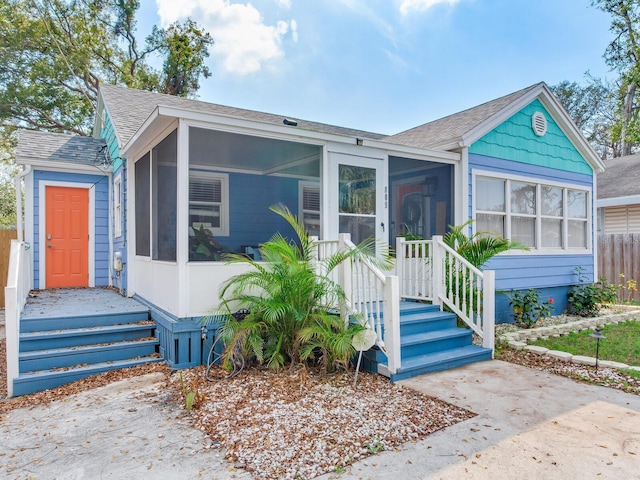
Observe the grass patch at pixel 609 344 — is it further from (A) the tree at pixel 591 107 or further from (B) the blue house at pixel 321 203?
(A) the tree at pixel 591 107

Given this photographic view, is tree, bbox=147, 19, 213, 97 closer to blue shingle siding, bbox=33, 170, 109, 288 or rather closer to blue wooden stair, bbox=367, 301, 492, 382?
blue shingle siding, bbox=33, 170, 109, 288

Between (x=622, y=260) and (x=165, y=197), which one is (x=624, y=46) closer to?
(x=622, y=260)

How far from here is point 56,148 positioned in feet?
26.4

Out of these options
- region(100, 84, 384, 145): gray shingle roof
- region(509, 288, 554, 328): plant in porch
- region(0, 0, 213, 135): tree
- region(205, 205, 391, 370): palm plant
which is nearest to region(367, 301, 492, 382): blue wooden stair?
region(205, 205, 391, 370): palm plant

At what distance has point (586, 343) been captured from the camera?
5730mm

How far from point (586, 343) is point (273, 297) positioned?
4588 mm

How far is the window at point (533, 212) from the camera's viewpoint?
6.93 meters

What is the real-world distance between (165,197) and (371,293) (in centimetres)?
270

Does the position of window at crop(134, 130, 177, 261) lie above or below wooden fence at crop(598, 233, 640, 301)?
above

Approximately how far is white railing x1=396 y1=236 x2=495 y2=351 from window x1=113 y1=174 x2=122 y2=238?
4.99m

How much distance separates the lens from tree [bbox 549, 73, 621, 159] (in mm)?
21453

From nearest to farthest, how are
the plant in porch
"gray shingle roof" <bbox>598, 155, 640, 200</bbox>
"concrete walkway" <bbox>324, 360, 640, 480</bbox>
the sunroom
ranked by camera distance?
1. "concrete walkway" <bbox>324, 360, 640, 480</bbox>
2. the sunroom
3. the plant in porch
4. "gray shingle roof" <bbox>598, 155, 640, 200</bbox>

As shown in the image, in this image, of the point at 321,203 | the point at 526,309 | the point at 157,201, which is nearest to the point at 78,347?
the point at 157,201

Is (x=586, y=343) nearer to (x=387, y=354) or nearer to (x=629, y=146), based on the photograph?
(x=387, y=354)
